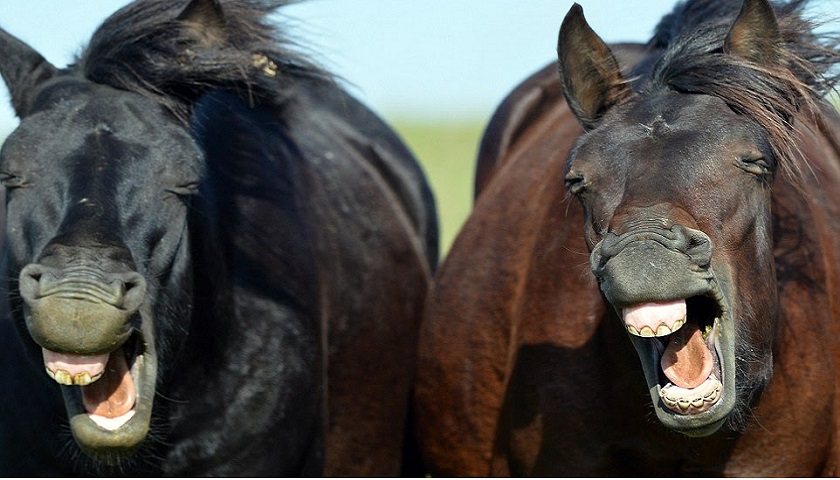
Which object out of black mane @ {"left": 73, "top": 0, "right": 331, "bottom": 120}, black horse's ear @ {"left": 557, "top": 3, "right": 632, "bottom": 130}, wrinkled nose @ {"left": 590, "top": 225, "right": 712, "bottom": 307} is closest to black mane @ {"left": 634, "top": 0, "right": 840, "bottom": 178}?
black horse's ear @ {"left": 557, "top": 3, "right": 632, "bottom": 130}

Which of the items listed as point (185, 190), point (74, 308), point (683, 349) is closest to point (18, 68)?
point (185, 190)

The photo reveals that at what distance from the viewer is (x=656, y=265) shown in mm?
3840

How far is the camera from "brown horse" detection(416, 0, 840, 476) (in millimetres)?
4059

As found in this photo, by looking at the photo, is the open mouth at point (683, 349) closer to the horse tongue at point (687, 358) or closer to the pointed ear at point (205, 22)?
the horse tongue at point (687, 358)

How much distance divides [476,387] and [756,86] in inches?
86.4

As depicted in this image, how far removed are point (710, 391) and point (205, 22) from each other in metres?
2.40

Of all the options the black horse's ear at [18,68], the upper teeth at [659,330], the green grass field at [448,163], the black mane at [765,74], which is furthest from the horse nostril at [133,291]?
the green grass field at [448,163]

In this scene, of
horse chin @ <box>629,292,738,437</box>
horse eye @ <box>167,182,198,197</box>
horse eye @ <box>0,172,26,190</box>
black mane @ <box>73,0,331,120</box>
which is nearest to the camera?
horse chin @ <box>629,292,738,437</box>

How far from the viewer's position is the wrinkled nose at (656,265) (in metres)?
3.83

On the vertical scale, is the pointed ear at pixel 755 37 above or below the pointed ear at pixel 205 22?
above

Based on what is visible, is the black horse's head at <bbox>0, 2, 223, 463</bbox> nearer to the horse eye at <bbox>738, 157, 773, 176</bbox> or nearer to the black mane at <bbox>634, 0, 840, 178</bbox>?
the black mane at <bbox>634, 0, 840, 178</bbox>

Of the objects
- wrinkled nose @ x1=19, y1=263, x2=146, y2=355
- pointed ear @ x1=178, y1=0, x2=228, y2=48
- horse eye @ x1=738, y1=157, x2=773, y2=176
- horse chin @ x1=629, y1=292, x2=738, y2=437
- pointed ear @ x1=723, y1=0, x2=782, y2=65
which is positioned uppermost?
pointed ear @ x1=723, y1=0, x2=782, y2=65

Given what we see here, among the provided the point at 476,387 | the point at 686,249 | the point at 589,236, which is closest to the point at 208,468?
the point at 476,387

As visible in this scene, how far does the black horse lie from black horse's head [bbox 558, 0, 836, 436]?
1445mm
